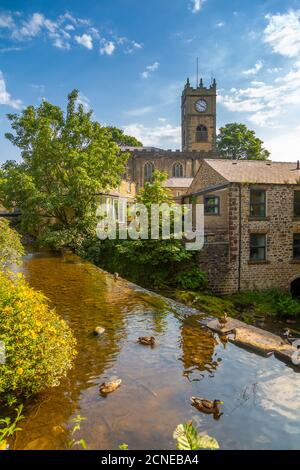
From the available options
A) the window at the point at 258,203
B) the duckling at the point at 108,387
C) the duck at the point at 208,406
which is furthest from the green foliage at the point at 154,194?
the duck at the point at 208,406

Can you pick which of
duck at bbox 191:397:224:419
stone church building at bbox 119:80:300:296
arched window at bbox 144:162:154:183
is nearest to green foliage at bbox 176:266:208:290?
stone church building at bbox 119:80:300:296

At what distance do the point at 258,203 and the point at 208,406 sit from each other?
1632cm

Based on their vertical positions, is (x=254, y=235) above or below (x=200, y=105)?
below

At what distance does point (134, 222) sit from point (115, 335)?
12.4 meters

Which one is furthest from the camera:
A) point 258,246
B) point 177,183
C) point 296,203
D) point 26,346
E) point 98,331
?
point 177,183

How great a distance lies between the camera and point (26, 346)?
435 cm

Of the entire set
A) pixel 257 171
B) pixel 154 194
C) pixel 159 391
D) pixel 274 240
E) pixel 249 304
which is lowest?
pixel 249 304

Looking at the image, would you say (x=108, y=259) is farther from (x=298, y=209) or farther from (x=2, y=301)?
(x=2, y=301)

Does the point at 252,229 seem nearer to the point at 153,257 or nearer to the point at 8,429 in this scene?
the point at 153,257

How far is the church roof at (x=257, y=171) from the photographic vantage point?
1945cm

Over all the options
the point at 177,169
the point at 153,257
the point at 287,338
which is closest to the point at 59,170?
the point at 153,257

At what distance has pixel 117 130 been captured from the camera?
55281 mm

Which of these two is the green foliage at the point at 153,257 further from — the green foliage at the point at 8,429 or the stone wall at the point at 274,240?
the green foliage at the point at 8,429

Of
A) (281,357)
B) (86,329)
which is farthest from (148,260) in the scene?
(281,357)
